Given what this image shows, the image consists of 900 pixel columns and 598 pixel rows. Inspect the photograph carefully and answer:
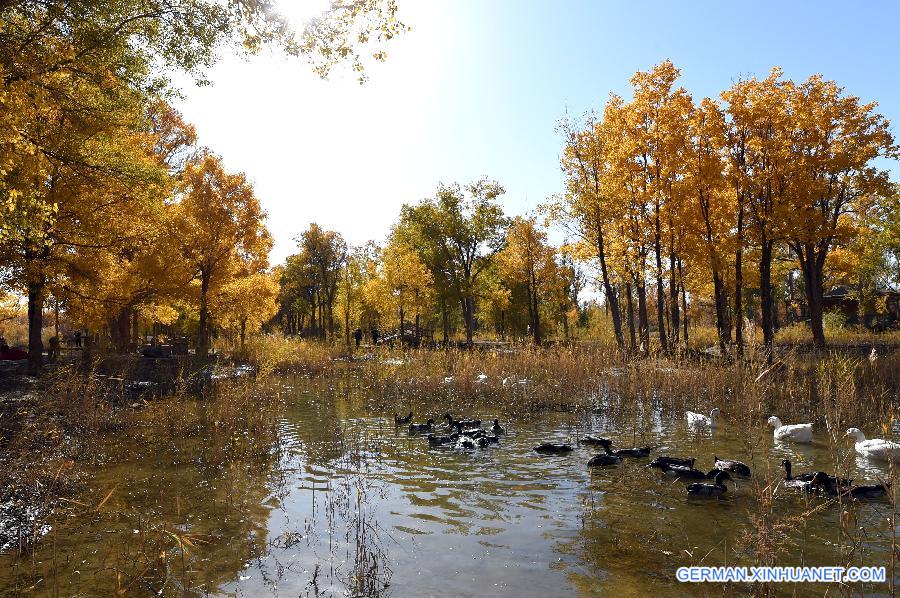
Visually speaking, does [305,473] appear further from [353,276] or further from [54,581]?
[353,276]

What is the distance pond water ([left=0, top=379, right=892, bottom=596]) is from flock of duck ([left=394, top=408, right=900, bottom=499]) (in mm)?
192

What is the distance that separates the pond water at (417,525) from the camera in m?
4.90

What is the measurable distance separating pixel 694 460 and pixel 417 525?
15.2ft

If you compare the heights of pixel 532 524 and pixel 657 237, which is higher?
pixel 657 237

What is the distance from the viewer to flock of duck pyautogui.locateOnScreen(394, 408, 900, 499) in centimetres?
671

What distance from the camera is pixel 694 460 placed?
829cm

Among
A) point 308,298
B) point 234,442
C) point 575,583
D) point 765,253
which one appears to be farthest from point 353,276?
point 575,583

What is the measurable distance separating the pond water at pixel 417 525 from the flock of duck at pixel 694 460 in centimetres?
19

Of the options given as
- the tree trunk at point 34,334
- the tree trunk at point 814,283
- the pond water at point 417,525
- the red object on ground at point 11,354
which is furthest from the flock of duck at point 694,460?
the red object on ground at point 11,354

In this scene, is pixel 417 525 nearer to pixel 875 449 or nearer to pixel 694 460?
pixel 694 460

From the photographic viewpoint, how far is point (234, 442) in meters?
9.91

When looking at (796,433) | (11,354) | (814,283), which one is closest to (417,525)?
(796,433)

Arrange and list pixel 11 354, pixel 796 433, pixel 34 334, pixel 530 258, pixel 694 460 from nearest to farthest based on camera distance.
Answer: pixel 694 460 < pixel 796 433 < pixel 34 334 < pixel 11 354 < pixel 530 258

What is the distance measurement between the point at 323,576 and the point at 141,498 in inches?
142
